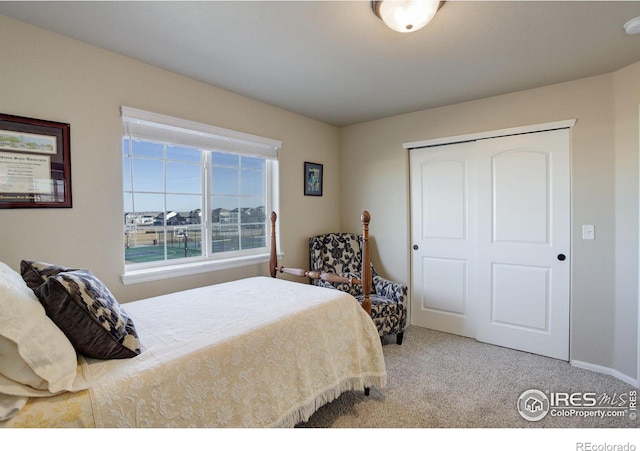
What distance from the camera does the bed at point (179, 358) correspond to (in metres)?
1.03

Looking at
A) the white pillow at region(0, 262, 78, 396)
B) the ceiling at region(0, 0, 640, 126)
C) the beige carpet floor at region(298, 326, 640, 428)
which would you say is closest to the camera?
the white pillow at region(0, 262, 78, 396)

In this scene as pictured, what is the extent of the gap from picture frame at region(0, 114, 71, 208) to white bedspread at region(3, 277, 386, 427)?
2.72 ft

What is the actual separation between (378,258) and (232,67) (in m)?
2.55

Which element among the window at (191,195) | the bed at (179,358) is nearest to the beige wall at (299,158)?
the window at (191,195)

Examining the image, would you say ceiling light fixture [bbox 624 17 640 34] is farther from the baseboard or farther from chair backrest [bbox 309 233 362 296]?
chair backrest [bbox 309 233 362 296]

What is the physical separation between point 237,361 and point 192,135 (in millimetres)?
1931

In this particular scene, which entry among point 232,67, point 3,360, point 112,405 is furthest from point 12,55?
point 112,405

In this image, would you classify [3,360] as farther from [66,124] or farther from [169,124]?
[169,124]

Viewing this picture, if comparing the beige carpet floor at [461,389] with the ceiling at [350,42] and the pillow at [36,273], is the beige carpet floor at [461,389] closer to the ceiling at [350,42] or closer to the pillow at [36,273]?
the pillow at [36,273]

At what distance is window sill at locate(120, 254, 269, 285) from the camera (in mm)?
2303

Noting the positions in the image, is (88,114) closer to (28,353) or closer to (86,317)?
(86,317)

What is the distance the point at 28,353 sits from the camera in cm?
102

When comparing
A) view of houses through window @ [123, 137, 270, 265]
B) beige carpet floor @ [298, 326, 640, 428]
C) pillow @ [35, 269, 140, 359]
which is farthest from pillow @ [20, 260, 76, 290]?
beige carpet floor @ [298, 326, 640, 428]

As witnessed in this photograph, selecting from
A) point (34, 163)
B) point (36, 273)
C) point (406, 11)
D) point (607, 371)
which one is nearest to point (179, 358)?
point (36, 273)
